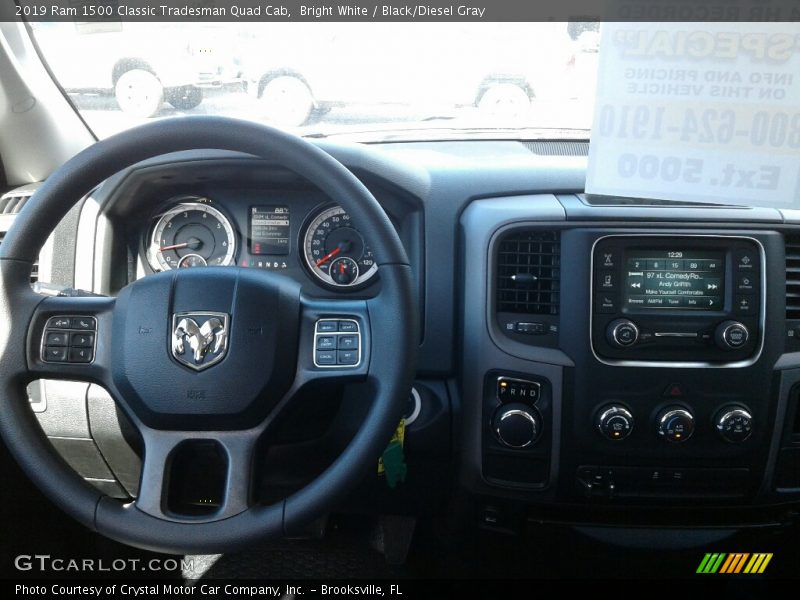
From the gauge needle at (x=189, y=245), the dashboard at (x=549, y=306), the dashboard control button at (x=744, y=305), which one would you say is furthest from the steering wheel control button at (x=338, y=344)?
the dashboard control button at (x=744, y=305)

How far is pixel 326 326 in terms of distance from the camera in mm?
1438

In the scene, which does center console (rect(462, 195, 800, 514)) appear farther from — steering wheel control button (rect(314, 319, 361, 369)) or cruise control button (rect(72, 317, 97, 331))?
cruise control button (rect(72, 317, 97, 331))

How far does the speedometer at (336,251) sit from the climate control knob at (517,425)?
438 mm

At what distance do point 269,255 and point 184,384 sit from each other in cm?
54

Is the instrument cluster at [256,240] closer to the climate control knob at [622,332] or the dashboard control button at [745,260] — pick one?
the climate control knob at [622,332]

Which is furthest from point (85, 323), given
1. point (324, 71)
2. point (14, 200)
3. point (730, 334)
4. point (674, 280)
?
point (730, 334)

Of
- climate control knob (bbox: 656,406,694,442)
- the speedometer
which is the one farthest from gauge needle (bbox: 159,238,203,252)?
climate control knob (bbox: 656,406,694,442)

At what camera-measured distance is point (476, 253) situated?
1725mm

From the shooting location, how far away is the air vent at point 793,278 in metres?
1.71

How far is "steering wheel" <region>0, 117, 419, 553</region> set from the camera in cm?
135

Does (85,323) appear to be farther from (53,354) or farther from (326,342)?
(326,342)

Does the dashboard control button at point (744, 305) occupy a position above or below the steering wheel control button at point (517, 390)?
above

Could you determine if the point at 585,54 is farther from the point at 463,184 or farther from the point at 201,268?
the point at 201,268

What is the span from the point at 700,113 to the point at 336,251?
900 mm
